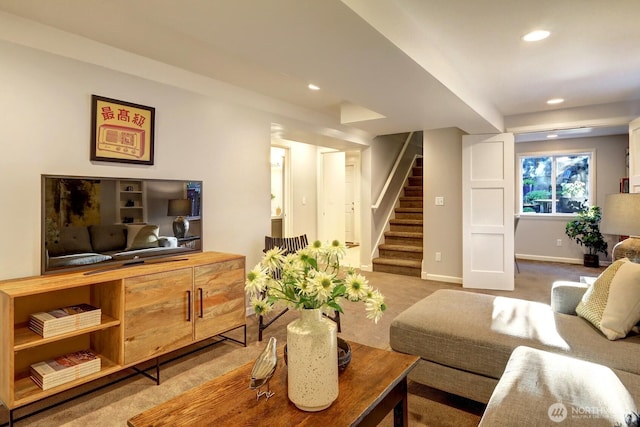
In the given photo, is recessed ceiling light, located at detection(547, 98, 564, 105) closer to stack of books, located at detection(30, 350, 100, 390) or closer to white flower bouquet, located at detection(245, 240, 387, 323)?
white flower bouquet, located at detection(245, 240, 387, 323)

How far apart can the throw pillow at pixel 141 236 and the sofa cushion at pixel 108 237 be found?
0.12 ft

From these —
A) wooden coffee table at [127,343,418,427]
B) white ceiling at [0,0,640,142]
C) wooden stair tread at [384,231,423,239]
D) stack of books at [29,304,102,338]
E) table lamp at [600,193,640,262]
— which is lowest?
wooden coffee table at [127,343,418,427]

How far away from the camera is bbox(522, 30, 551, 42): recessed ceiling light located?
235cm

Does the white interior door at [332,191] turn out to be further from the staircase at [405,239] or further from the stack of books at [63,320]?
the stack of books at [63,320]

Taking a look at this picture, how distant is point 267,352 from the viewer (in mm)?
1371

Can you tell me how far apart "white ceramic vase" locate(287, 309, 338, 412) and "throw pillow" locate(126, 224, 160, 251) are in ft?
5.83

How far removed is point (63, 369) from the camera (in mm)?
1982

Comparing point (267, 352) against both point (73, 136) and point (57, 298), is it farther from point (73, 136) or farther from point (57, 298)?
point (73, 136)

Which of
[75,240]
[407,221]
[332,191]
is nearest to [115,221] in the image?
[75,240]

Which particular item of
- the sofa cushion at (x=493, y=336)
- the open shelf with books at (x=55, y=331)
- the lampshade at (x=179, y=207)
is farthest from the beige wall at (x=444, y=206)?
the open shelf with books at (x=55, y=331)

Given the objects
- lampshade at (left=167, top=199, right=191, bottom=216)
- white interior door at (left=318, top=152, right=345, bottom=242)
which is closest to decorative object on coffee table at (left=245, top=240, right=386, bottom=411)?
lampshade at (left=167, top=199, right=191, bottom=216)

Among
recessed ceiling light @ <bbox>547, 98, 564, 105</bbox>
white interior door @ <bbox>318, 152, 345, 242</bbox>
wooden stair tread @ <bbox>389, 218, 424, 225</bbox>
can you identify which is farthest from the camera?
white interior door @ <bbox>318, 152, 345, 242</bbox>

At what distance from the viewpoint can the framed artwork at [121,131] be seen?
8.13 feet

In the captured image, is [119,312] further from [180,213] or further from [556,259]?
[556,259]
